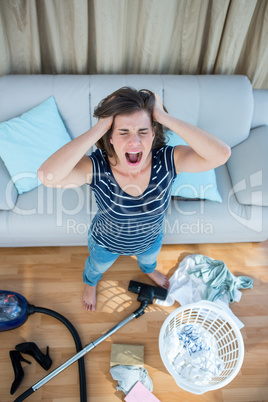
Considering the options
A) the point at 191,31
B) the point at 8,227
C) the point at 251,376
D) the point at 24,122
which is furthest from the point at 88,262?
the point at 191,31

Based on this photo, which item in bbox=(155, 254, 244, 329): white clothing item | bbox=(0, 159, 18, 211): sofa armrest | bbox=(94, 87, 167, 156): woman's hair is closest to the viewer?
bbox=(94, 87, 167, 156): woman's hair

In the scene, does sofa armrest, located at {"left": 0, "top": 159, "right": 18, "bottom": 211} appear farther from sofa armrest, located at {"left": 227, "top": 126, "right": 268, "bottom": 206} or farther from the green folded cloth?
sofa armrest, located at {"left": 227, "top": 126, "right": 268, "bottom": 206}

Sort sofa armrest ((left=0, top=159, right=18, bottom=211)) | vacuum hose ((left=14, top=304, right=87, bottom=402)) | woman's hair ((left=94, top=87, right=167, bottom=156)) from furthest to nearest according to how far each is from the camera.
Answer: sofa armrest ((left=0, top=159, right=18, bottom=211)) < vacuum hose ((left=14, top=304, right=87, bottom=402)) < woman's hair ((left=94, top=87, right=167, bottom=156))

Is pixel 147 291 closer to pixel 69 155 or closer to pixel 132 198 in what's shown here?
pixel 132 198

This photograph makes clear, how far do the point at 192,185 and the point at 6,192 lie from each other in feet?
3.31

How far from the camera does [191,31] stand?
78.4 inches

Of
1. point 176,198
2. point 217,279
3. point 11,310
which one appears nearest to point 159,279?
point 217,279

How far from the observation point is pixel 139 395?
5.34 feet

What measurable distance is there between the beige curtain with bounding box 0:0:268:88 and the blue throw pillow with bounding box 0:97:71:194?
36 centimetres

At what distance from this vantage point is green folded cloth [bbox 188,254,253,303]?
189 centimetres

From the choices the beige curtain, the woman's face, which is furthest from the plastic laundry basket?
the beige curtain

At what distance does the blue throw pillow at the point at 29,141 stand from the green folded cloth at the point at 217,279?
1040 millimetres

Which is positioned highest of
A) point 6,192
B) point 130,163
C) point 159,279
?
point 130,163

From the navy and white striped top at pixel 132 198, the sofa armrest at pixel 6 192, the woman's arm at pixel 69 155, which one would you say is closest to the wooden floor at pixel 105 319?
the sofa armrest at pixel 6 192
